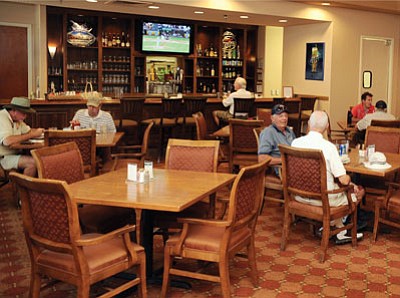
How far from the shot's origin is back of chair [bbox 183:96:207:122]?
30.5ft

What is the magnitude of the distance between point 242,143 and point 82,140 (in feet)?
7.02

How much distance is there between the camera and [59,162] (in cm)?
429

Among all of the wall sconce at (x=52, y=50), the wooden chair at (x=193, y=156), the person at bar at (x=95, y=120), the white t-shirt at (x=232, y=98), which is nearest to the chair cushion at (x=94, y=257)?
the wooden chair at (x=193, y=156)

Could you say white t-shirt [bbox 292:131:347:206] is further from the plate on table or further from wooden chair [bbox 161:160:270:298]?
wooden chair [bbox 161:160:270:298]

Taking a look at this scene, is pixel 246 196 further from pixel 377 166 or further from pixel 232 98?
pixel 232 98

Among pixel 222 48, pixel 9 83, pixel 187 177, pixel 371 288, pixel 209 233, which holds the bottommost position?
pixel 371 288

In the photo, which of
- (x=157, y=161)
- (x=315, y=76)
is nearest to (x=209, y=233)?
(x=157, y=161)

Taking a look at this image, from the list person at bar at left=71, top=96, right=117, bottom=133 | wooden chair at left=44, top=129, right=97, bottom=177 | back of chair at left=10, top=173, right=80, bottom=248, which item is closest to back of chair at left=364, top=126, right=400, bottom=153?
wooden chair at left=44, top=129, right=97, bottom=177

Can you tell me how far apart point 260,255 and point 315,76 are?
704 centimetres

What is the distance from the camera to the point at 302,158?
462cm

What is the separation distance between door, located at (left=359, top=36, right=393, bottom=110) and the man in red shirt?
2491mm

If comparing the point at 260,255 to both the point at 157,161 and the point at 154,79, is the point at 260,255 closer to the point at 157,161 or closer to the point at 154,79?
the point at 157,161

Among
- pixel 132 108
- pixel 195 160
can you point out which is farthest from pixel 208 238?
pixel 132 108

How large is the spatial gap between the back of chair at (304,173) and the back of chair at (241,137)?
2036mm
